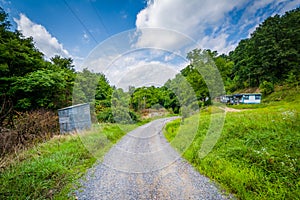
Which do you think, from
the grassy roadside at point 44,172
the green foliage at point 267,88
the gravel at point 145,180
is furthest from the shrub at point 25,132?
the green foliage at point 267,88

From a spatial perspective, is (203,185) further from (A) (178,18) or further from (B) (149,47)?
(A) (178,18)

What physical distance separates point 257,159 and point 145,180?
8.41 feet

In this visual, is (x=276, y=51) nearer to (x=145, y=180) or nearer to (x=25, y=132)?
(x=145, y=180)

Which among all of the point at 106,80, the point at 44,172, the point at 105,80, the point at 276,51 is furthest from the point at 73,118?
the point at 276,51

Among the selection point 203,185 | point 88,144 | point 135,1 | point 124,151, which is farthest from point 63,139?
point 135,1

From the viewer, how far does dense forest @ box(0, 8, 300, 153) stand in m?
7.59

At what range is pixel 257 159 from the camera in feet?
10.2

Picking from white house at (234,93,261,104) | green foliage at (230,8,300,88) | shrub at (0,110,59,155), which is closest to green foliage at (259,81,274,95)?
white house at (234,93,261,104)

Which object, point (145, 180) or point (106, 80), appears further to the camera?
point (106, 80)

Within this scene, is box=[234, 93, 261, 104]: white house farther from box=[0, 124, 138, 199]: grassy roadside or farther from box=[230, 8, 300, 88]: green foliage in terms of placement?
box=[0, 124, 138, 199]: grassy roadside

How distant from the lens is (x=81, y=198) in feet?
8.11

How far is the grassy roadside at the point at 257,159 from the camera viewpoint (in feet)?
7.98

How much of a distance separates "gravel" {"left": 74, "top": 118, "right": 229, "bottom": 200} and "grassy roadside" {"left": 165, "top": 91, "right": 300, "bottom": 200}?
388mm

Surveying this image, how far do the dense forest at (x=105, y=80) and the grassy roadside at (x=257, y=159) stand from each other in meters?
4.63
